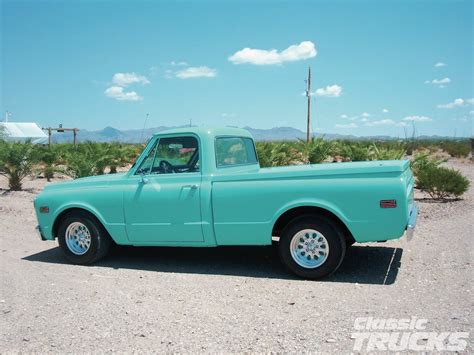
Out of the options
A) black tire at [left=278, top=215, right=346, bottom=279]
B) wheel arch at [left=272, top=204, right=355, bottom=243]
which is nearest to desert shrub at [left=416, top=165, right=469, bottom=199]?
wheel arch at [left=272, top=204, right=355, bottom=243]

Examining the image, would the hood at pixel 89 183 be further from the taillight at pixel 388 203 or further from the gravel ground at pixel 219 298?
the taillight at pixel 388 203

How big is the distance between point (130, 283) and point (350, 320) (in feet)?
8.95

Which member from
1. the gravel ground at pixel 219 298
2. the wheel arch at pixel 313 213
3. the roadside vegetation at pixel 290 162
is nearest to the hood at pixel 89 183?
the gravel ground at pixel 219 298

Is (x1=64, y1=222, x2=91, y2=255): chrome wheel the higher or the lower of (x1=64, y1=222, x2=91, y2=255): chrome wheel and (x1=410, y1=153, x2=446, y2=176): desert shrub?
the lower

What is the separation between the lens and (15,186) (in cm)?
1556

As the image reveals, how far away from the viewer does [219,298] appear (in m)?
5.53

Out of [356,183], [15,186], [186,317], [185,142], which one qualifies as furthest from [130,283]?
[15,186]

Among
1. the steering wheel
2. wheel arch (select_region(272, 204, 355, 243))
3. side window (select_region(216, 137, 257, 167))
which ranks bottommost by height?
wheel arch (select_region(272, 204, 355, 243))

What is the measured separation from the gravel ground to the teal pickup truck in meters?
0.42

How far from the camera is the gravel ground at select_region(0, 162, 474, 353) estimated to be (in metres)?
4.45

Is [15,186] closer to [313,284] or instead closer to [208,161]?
[208,161]

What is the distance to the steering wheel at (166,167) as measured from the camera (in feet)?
22.2

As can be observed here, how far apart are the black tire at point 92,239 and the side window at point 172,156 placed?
989 mm

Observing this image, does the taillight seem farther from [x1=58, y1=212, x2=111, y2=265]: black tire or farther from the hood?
[x1=58, y1=212, x2=111, y2=265]: black tire
